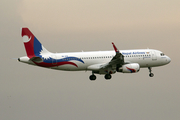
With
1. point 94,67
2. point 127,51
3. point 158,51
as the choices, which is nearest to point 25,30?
point 94,67

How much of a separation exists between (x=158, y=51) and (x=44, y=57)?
67.0 feet

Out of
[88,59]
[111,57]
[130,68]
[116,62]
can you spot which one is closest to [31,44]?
[88,59]

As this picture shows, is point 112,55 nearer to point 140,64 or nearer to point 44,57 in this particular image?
point 140,64

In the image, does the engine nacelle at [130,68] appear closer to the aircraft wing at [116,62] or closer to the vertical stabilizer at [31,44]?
the aircraft wing at [116,62]

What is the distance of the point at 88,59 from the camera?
55062mm

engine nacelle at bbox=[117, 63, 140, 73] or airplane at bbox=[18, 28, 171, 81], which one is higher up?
airplane at bbox=[18, 28, 171, 81]

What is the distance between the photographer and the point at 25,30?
2111 inches

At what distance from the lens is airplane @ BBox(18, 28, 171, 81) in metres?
53.3

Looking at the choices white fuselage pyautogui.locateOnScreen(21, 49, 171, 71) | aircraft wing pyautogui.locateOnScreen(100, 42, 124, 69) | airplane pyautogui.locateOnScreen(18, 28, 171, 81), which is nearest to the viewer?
aircraft wing pyautogui.locateOnScreen(100, 42, 124, 69)

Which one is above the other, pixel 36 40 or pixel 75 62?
pixel 36 40

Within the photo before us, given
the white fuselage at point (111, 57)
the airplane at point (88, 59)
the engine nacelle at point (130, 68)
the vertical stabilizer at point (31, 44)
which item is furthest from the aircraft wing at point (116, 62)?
the vertical stabilizer at point (31, 44)

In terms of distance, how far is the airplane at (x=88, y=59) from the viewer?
175ft

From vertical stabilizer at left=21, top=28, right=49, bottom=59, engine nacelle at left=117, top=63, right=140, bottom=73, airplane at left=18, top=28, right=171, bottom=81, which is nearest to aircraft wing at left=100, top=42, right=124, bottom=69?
airplane at left=18, top=28, right=171, bottom=81

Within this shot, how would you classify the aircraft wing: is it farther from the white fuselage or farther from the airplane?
the white fuselage
